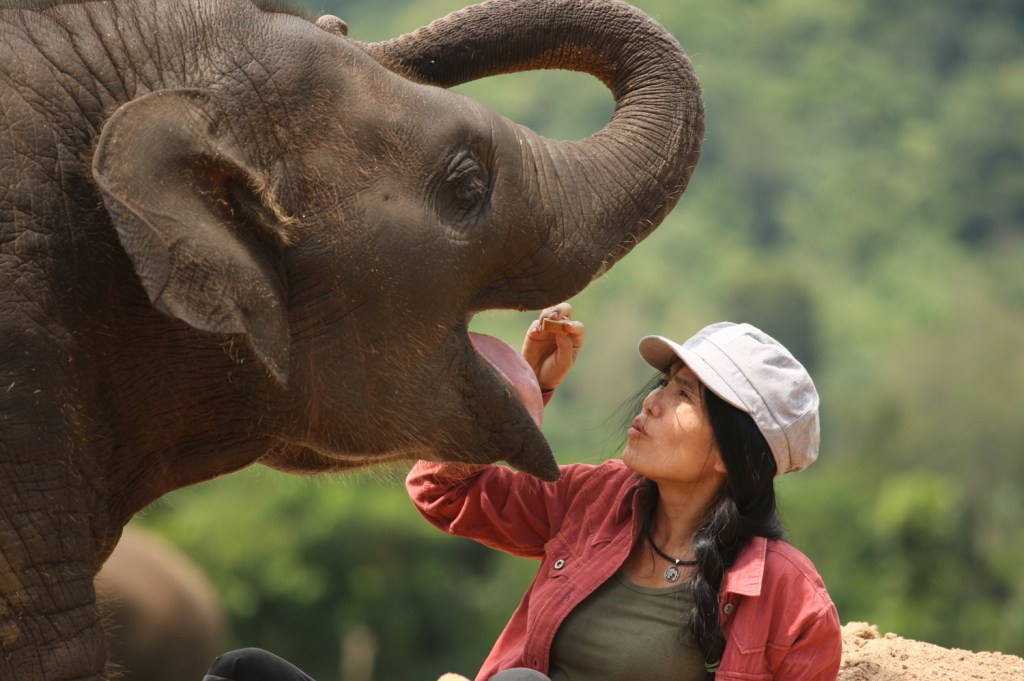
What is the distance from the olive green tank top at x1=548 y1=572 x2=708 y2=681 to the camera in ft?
15.3

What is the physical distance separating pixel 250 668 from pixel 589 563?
3.43 feet

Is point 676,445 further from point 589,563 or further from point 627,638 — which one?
point 627,638

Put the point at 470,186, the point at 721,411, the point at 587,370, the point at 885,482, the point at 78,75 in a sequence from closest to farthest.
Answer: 1. the point at 78,75
2. the point at 470,186
3. the point at 721,411
4. the point at 885,482
5. the point at 587,370

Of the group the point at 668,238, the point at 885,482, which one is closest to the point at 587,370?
the point at 668,238

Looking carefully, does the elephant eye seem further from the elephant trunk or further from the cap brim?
the cap brim

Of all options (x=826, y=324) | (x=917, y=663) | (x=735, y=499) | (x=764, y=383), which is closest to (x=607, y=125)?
(x=764, y=383)

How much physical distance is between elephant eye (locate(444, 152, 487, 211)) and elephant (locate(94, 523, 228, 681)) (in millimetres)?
12191

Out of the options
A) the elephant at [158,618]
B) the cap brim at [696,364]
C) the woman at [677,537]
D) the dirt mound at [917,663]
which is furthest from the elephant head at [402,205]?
the elephant at [158,618]

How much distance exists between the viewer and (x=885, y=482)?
2514 inches

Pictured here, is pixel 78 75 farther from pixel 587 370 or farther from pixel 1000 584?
pixel 587 370

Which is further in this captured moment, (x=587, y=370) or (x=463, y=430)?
(x=587, y=370)

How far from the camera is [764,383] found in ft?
15.7

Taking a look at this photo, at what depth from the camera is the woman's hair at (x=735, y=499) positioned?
186 inches

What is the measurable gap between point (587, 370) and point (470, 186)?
3588 inches
